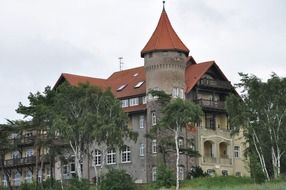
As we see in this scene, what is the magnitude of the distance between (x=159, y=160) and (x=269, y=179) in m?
16.0

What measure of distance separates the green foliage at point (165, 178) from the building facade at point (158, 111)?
285 inches

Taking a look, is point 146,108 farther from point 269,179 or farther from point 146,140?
point 269,179

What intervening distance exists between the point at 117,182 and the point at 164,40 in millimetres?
18346

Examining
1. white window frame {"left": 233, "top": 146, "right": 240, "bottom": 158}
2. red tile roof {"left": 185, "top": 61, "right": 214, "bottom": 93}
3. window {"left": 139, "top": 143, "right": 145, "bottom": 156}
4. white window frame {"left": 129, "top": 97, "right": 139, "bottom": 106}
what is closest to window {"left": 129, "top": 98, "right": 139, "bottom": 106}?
white window frame {"left": 129, "top": 97, "right": 139, "bottom": 106}

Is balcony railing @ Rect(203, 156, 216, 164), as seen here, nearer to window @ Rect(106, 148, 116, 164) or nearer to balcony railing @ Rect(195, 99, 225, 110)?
balcony railing @ Rect(195, 99, 225, 110)

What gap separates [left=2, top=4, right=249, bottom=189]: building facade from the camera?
78750mm

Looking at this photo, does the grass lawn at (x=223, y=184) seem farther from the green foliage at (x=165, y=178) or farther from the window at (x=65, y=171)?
the window at (x=65, y=171)

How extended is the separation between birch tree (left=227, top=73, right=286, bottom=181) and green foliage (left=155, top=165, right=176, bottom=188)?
7369 millimetres

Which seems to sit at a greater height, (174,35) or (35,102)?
(174,35)

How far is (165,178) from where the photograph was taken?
68.8m

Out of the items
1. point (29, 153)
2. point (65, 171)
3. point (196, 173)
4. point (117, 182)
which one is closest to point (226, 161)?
point (196, 173)

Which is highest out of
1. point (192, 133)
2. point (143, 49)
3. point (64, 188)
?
point (143, 49)

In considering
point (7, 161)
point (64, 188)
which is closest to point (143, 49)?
point (64, 188)

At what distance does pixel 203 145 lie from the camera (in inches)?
3241
